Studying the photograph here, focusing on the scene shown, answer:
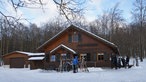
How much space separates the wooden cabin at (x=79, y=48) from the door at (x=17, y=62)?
12.7m

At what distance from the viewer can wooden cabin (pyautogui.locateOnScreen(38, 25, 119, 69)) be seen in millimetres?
38000

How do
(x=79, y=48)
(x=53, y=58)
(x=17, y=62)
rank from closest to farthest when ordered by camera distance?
(x=79, y=48), (x=53, y=58), (x=17, y=62)

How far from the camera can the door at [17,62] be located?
5220 centimetres

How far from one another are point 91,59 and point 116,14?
96.1 feet

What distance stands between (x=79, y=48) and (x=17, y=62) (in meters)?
17.8

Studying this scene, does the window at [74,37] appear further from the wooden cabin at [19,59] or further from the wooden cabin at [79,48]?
the wooden cabin at [19,59]

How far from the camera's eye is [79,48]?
39.5 metres

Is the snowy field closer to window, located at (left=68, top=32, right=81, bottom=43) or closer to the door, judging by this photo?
window, located at (left=68, top=32, right=81, bottom=43)

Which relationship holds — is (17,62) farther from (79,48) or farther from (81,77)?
(81,77)

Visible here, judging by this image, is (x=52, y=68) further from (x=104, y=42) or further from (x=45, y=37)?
(x=45, y=37)

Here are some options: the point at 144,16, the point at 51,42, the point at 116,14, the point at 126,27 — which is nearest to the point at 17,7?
the point at 51,42

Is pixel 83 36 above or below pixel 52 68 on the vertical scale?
above

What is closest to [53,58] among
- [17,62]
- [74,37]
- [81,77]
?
[74,37]

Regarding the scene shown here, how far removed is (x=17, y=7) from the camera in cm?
937
